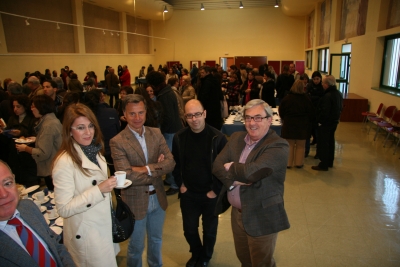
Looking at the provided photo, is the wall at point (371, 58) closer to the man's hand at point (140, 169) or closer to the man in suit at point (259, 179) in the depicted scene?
the man in suit at point (259, 179)

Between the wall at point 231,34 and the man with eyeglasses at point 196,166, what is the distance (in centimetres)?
2021

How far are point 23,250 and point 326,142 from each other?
4.86m

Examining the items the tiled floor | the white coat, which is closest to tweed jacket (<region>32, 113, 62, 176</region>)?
the tiled floor

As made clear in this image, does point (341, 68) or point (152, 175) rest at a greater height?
point (341, 68)

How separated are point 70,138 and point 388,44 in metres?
8.80

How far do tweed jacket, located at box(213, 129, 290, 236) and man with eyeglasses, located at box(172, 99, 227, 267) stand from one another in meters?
0.46

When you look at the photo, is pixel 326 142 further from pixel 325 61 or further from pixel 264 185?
pixel 325 61

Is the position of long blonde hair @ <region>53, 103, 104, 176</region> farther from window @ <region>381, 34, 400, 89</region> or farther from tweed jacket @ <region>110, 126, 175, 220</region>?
window @ <region>381, 34, 400, 89</region>

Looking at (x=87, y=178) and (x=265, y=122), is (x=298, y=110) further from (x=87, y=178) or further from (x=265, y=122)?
(x=87, y=178)

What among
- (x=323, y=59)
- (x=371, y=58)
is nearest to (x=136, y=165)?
(x=371, y=58)

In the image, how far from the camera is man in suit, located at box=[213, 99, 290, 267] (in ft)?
5.81

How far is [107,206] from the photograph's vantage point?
5.88 ft

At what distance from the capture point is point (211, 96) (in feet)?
18.1

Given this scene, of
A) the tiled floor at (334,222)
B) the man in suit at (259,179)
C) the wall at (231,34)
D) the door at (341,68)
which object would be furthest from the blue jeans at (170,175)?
the wall at (231,34)
